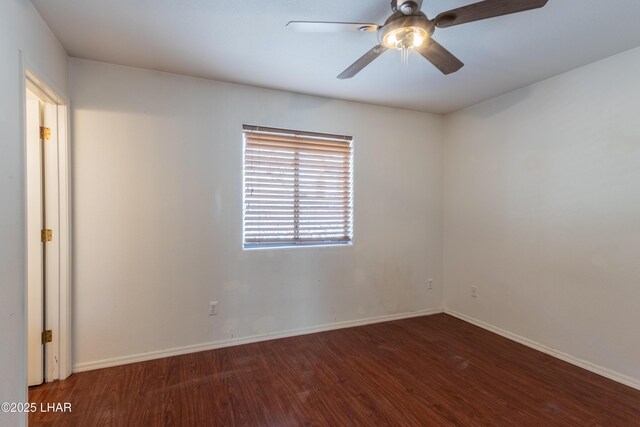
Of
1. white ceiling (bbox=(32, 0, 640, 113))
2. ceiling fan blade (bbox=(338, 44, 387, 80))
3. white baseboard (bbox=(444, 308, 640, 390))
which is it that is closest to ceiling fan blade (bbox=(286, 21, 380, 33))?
ceiling fan blade (bbox=(338, 44, 387, 80))

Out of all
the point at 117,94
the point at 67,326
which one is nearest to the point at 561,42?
the point at 117,94

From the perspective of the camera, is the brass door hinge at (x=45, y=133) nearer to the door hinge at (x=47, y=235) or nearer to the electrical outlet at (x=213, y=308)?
the door hinge at (x=47, y=235)

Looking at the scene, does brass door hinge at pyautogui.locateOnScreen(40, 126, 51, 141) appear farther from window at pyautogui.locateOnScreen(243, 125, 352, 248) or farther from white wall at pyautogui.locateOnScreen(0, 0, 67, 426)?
window at pyautogui.locateOnScreen(243, 125, 352, 248)

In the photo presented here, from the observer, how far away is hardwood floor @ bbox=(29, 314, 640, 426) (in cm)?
188

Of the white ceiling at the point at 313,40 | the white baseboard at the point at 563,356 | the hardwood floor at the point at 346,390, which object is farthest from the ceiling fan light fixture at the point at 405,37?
the white baseboard at the point at 563,356

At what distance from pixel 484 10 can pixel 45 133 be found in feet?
9.45

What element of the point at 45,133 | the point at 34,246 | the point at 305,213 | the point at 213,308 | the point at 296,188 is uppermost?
the point at 45,133

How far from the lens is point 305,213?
3.19 m

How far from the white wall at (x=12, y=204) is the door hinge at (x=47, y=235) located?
689 mm

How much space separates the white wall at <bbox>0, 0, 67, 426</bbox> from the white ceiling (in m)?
0.34

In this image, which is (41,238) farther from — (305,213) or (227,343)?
(305,213)

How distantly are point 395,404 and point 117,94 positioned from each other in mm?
3149

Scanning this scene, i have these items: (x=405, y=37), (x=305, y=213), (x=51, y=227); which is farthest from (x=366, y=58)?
(x=51, y=227)

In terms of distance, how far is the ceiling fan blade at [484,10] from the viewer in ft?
4.27
